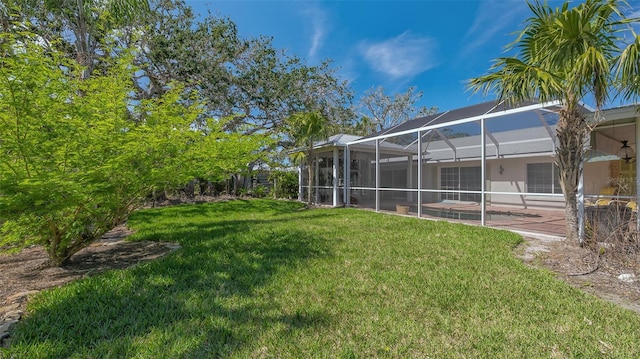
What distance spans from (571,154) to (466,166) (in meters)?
11.9

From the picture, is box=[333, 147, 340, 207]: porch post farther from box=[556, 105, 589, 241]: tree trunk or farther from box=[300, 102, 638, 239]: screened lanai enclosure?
box=[556, 105, 589, 241]: tree trunk

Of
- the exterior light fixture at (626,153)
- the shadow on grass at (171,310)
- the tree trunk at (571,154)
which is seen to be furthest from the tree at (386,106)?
the shadow on grass at (171,310)

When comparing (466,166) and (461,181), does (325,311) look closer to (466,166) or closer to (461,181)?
(466,166)

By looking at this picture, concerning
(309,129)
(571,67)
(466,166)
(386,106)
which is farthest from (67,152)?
(386,106)

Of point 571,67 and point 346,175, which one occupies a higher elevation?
point 571,67

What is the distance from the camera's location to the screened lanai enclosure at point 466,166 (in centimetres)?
1124

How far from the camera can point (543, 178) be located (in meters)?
14.0

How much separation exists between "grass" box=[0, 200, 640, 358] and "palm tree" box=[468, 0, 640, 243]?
2.79 m

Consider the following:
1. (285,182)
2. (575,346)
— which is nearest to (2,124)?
(575,346)

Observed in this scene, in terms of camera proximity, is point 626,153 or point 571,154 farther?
point 626,153

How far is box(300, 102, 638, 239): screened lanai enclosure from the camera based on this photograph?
36.9 feet

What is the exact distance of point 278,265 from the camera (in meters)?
4.87

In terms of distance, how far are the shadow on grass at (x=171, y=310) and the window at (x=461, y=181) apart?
1430cm

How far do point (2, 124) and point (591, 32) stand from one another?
960cm
